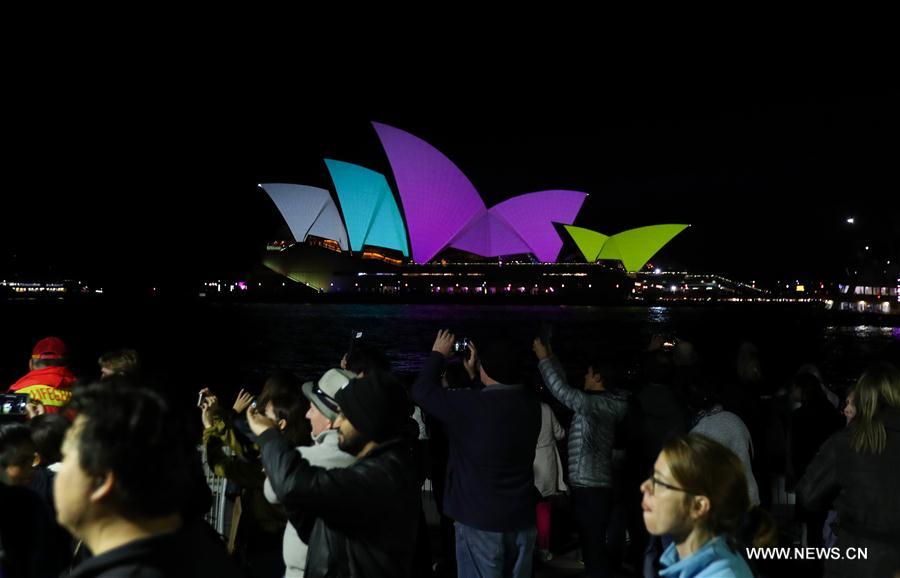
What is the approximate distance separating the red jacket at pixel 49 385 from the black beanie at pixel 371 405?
77.7 inches

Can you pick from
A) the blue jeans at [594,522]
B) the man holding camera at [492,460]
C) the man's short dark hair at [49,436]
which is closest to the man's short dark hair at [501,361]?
the man holding camera at [492,460]

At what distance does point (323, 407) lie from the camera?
6.75ft

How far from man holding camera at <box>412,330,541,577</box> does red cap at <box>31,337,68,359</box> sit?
73.4 inches

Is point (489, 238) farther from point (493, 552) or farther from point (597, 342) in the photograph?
point (493, 552)

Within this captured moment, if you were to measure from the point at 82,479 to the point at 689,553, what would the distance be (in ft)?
3.57

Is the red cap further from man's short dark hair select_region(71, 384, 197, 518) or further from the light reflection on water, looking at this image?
the light reflection on water

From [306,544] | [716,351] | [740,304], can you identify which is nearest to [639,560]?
[306,544]

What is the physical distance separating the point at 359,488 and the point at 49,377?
90.4 inches

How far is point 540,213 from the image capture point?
54.2 m

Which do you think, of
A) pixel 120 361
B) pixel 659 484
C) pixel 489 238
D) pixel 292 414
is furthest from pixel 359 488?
pixel 489 238

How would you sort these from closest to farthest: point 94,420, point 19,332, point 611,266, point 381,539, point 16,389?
point 94,420
point 381,539
point 16,389
point 19,332
point 611,266

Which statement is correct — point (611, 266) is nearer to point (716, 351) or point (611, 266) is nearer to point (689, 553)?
point (716, 351)

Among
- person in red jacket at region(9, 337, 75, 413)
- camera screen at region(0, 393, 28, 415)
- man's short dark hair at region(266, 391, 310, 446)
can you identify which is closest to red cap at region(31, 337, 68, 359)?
person in red jacket at region(9, 337, 75, 413)

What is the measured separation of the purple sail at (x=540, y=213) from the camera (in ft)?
170
